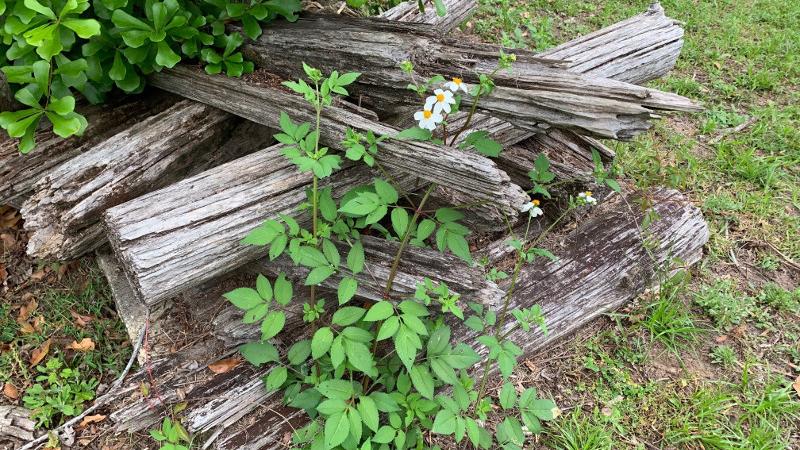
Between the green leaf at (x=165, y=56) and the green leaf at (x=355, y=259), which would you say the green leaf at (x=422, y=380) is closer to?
the green leaf at (x=355, y=259)

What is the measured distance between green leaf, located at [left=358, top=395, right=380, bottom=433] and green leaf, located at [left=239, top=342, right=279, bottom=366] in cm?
47

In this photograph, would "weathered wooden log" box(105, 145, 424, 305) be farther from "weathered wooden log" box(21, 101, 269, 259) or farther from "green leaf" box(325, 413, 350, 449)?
"green leaf" box(325, 413, 350, 449)

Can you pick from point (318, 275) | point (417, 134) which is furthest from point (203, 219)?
point (417, 134)

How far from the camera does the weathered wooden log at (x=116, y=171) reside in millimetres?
2281

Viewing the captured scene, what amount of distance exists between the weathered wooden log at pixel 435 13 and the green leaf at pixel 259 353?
7.35ft

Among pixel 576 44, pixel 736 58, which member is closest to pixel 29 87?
pixel 576 44

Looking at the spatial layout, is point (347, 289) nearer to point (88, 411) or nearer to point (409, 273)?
point (409, 273)

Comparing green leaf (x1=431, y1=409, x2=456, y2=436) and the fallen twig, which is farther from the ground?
green leaf (x1=431, y1=409, x2=456, y2=436)

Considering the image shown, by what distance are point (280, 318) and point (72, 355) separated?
1.29 m

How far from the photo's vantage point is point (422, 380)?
6.56 feet

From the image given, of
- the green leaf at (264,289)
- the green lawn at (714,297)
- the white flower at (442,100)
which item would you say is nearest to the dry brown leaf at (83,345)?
the green leaf at (264,289)

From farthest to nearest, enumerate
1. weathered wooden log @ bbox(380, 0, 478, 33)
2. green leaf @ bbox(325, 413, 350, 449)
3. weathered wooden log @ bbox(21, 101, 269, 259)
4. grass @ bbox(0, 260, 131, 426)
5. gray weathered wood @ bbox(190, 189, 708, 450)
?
weathered wooden log @ bbox(380, 0, 478, 33)
gray weathered wood @ bbox(190, 189, 708, 450)
grass @ bbox(0, 260, 131, 426)
weathered wooden log @ bbox(21, 101, 269, 259)
green leaf @ bbox(325, 413, 350, 449)

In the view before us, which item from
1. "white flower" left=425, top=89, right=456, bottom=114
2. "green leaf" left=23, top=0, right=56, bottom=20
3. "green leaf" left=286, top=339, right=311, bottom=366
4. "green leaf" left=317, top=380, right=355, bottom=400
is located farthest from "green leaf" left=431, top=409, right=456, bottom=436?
"green leaf" left=23, top=0, right=56, bottom=20

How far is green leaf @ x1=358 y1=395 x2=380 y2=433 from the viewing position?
6.08ft
